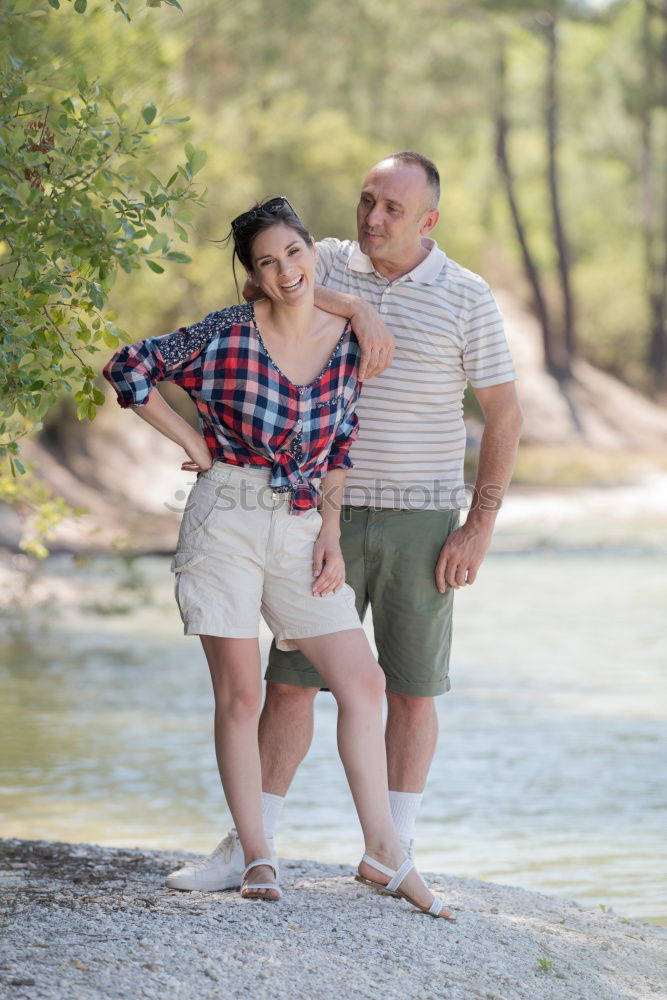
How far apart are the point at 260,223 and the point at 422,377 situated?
2.23 ft

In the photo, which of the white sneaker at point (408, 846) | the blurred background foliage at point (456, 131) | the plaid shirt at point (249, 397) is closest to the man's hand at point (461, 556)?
the plaid shirt at point (249, 397)

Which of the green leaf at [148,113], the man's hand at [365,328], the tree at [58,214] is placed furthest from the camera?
the man's hand at [365,328]

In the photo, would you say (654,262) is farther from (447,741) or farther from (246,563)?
(246,563)

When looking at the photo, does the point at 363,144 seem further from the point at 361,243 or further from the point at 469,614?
the point at 361,243

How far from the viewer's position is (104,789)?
6.77 meters

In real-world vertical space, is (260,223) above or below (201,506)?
above

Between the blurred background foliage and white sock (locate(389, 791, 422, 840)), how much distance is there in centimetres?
636

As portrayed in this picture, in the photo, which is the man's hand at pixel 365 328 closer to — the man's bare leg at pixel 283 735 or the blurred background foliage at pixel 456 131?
the man's bare leg at pixel 283 735

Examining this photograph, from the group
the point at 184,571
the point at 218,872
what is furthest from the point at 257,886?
the point at 184,571

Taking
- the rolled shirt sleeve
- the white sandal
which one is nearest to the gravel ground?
the white sandal

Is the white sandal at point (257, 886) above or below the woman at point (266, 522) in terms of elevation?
below

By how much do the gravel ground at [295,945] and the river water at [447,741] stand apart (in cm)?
149

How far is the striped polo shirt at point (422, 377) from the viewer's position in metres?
3.81

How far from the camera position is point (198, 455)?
3518 mm
